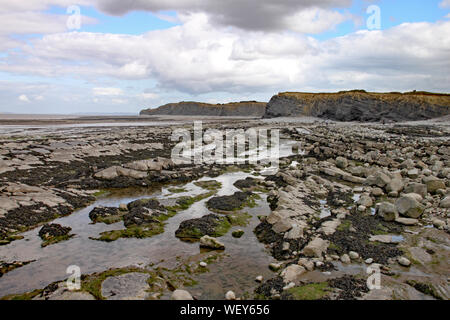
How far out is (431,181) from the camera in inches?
651

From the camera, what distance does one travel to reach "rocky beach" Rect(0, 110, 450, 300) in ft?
27.3

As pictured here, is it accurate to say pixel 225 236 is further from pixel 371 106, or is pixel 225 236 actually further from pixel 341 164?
pixel 371 106

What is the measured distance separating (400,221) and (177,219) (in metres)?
9.98

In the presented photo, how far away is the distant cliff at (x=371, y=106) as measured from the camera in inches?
3083

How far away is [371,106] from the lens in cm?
8762

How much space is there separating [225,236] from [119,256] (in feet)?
13.7

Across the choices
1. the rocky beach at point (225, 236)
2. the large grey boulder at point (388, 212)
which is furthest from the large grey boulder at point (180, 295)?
the large grey boulder at point (388, 212)

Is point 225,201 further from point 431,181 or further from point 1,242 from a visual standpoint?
point 431,181

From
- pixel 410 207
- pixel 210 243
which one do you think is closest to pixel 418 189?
pixel 410 207

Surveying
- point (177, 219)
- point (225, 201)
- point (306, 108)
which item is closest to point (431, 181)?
point (225, 201)

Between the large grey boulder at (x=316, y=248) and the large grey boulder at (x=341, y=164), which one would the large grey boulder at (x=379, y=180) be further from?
the large grey boulder at (x=316, y=248)

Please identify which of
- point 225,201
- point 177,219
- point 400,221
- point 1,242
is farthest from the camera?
point 225,201

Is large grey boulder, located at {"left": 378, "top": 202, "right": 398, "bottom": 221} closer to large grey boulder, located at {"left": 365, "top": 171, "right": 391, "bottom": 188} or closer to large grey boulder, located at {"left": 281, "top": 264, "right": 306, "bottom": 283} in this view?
large grey boulder, located at {"left": 365, "top": 171, "right": 391, "bottom": 188}

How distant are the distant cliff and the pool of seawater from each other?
83.6 meters
